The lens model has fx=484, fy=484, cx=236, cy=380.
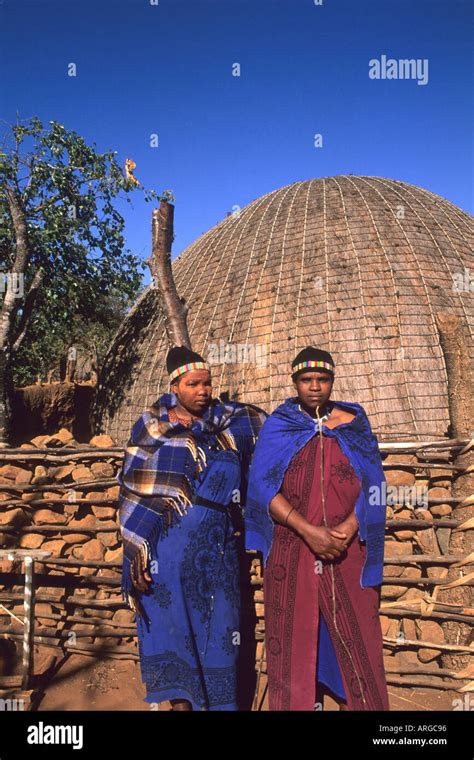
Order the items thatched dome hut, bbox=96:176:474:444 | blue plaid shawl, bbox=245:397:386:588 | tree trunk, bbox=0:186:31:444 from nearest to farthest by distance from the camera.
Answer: blue plaid shawl, bbox=245:397:386:588
tree trunk, bbox=0:186:31:444
thatched dome hut, bbox=96:176:474:444

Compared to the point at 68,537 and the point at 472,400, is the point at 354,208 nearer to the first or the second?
the point at 472,400

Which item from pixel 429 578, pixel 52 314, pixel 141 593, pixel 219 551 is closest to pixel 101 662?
pixel 141 593

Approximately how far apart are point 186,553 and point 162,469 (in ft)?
1.51

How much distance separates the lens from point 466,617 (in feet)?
12.6

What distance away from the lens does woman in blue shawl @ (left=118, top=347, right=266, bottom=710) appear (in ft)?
8.48

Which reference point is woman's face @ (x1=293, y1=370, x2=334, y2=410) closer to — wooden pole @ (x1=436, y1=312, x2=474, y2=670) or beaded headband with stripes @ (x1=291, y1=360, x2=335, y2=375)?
beaded headband with stripes @ (x1=291, y1=360, x2=335, y2=375)

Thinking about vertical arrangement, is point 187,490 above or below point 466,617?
above

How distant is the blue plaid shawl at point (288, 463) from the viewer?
2.45 m

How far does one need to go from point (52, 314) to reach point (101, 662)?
7508 millimetres

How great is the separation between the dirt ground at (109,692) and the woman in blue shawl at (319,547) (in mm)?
1490

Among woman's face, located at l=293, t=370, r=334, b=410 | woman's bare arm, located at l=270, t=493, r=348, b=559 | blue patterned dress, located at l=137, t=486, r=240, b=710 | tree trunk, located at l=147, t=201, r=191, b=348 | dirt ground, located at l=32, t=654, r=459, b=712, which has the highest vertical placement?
tree trunk, located at l=147, t=201, r=191, b=348

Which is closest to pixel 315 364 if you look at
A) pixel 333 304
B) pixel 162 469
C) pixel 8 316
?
pixel 162 469

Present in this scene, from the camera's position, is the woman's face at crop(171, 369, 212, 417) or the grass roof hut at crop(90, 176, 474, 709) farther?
the grass roof hut at crop(90, 176, 474, 709)

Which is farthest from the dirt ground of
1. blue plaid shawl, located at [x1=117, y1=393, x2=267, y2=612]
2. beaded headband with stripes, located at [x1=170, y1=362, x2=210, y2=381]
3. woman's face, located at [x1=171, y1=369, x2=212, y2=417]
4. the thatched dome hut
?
the thatched dome hut
